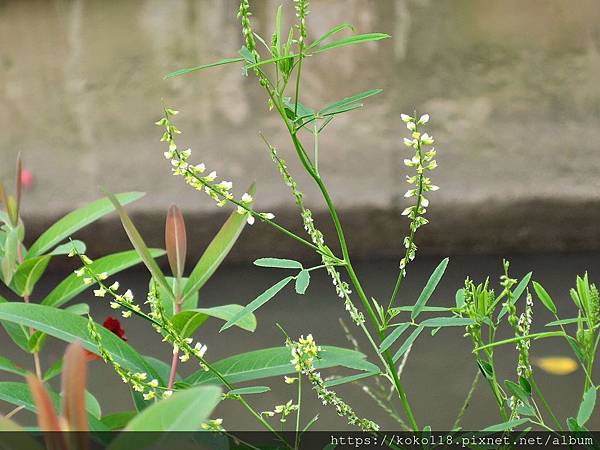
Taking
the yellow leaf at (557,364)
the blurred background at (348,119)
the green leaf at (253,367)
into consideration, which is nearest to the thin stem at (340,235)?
the green leaf at (253,367)

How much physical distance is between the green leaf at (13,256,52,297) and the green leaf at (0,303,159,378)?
0.53 ft

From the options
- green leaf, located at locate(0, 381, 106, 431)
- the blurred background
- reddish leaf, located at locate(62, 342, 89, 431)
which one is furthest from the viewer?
the blurred background

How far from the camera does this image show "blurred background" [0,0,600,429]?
7.27ft

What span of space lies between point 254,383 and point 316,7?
1.11 metres

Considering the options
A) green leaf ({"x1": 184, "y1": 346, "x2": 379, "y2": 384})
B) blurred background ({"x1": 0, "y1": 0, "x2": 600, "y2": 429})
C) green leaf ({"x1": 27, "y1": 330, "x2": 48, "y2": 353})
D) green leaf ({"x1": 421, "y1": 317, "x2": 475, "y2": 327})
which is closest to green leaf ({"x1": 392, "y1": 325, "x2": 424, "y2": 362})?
green leaf ({"x1": 421, "y1": 317, "x2": 475, "y2": 327})

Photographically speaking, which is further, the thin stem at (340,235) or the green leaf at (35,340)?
the green leaf at (35,340)

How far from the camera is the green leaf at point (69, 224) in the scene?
995 mm

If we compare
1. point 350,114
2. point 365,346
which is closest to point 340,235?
point 365,346

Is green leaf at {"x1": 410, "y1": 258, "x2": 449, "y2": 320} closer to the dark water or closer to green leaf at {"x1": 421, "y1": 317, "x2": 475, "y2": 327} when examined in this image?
green leaf at {"x1": 421, "y1": 317, "x2": 475, "y2": 327}

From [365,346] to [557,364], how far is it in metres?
0.41

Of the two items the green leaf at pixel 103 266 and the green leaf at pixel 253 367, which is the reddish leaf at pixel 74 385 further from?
the green leaf at pixel 103 266

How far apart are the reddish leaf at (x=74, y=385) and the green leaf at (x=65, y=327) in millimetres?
303

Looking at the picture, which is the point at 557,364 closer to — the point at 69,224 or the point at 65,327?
the point at 69,224

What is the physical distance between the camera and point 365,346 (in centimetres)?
181
